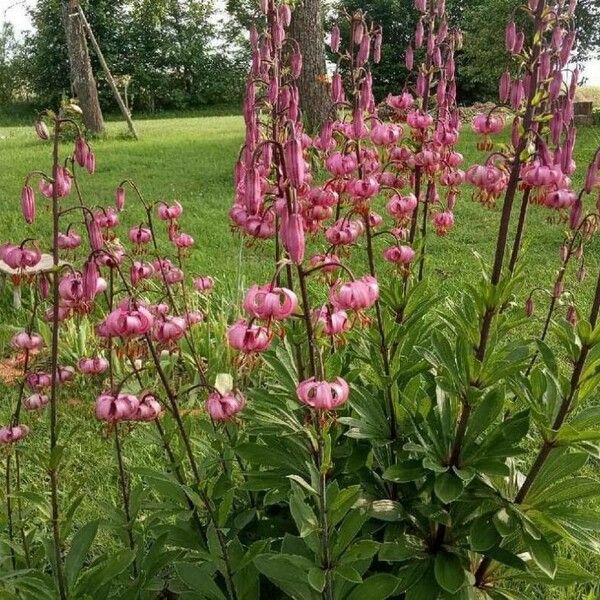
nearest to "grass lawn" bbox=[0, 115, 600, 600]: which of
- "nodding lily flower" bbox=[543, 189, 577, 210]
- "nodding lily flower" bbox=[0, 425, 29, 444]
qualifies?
"nodding lily flower" bbox=[0, 425, 29, 444]

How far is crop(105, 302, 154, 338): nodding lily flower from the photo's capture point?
1.42 meters

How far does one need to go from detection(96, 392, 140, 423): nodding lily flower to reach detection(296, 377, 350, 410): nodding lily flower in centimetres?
42

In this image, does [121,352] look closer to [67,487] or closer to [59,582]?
[59,582]

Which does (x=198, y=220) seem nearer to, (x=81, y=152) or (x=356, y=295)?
(x=81, y=152)

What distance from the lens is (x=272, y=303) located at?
1291mm

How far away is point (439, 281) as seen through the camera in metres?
4.98

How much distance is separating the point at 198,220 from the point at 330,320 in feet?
18.1

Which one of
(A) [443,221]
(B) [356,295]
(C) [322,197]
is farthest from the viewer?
(A) [443,221]

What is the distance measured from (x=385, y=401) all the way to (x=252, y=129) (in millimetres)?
822

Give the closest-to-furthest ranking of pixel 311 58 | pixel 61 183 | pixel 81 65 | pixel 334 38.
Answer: pixel 61 183
pixel 334 38
pixel 311 58
pixel 81 65

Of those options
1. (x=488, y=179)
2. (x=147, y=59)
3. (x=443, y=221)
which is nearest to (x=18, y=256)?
(x=488, y=179)

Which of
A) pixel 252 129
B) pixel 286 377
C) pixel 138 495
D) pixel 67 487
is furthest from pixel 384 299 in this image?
pixel 67 487

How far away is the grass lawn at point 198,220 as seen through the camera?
10.7 ft

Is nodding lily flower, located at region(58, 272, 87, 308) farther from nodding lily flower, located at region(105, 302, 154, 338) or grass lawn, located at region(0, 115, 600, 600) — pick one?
grass lawn, located at region(0, 115, 600, 600)
